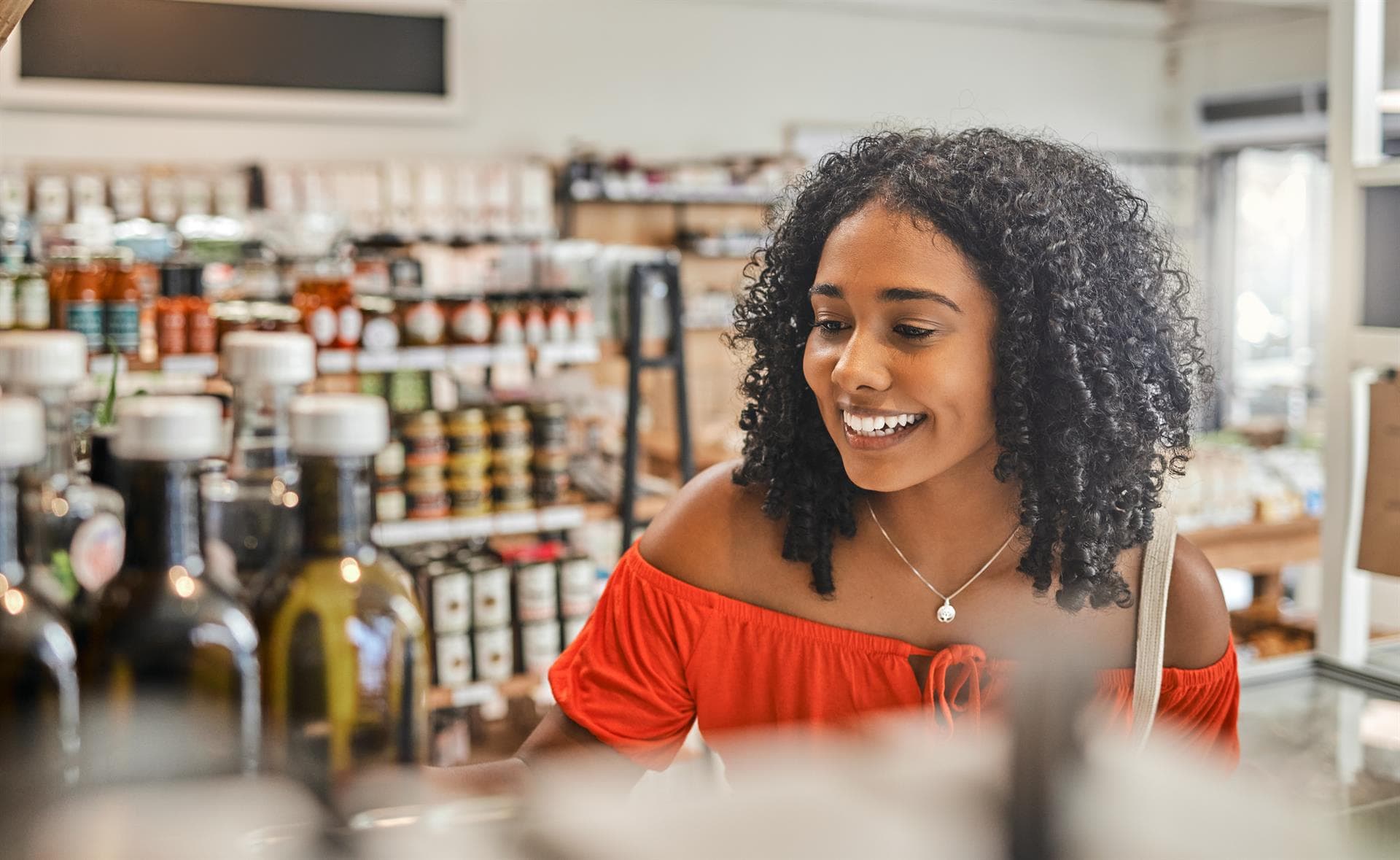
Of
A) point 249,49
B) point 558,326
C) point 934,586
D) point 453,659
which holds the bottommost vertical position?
point 453,659

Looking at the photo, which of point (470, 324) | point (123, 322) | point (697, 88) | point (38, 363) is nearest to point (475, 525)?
point (470, 324)

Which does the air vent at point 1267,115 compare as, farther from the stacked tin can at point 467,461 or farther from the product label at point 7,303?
the product label at point 7,303

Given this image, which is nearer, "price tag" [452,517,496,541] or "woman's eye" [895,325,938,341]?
"woman's eye" [895,325,938,341]

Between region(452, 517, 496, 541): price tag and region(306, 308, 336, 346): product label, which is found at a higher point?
region(306, 308, 336, 346): product label

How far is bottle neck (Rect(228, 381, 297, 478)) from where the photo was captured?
75 cm

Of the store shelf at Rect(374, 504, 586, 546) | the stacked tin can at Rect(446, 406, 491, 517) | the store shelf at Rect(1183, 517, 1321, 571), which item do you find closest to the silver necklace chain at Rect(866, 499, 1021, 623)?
the store shelf at Rect(374, 504, 586, 546)

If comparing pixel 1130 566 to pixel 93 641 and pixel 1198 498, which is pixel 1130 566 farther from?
pixel 1198 498

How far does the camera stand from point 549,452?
393 cm

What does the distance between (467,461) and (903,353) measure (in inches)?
102

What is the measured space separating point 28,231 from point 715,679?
3496 mm

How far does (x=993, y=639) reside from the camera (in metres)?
1.43

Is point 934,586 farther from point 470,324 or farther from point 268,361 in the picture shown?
point 470,324

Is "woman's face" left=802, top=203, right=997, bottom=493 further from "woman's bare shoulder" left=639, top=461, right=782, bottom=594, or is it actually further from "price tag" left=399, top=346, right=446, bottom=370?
"price tag" left=399, top=346, right=446, bottom=370

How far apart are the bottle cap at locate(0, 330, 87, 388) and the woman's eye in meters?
0.86
